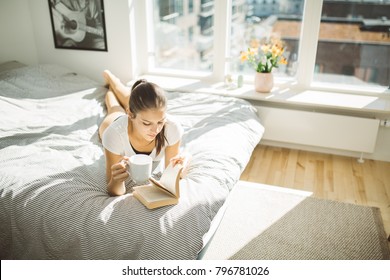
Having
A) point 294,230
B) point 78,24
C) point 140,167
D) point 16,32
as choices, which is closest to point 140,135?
point 140,167

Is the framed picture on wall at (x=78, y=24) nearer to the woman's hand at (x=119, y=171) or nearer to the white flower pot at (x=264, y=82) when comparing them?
the white flower pot at (x=264, y=82)

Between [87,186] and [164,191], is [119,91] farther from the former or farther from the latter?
[164,191]

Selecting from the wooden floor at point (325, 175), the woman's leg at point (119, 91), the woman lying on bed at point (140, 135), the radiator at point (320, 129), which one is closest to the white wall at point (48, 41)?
the woman's leg at point (119, 91)

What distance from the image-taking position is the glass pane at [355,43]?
2.67 metres

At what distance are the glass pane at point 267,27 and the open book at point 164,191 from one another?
164cm

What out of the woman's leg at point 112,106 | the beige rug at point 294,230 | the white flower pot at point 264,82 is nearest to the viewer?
the beige rug at point 294,230

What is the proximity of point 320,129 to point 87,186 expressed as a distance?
6.10 ft

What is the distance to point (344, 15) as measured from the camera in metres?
2.71

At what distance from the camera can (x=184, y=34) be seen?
315cm

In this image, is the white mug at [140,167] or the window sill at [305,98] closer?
the white mug at [140,167]

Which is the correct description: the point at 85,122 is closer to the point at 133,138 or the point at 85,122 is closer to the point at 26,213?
the point at 133,138

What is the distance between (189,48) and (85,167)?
178 cm

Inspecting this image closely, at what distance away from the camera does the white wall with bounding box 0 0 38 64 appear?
119 inches
